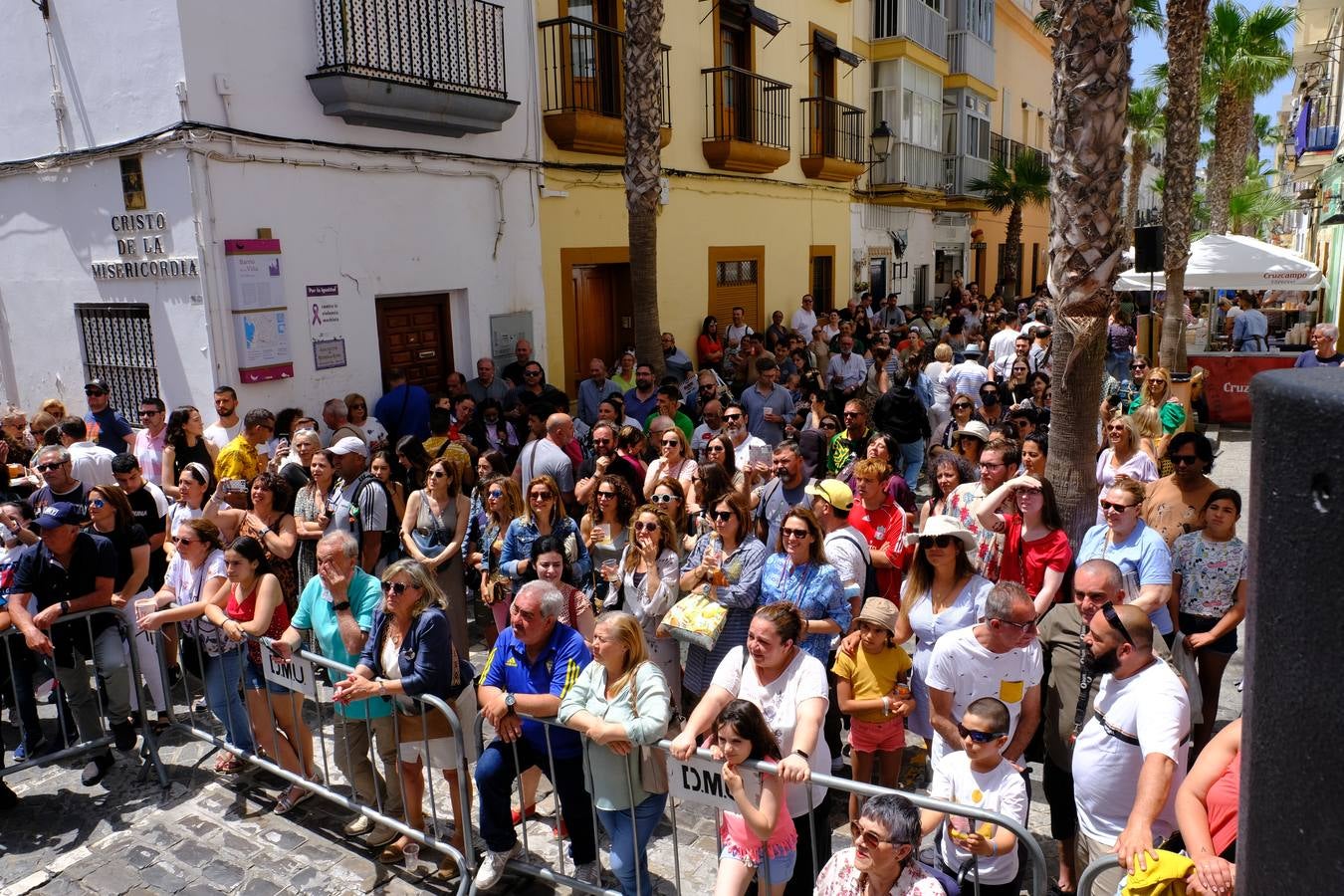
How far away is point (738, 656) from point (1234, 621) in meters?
2.67

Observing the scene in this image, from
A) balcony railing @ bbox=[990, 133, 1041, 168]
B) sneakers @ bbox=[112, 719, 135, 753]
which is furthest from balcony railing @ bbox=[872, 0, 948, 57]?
sneakers @ bbox=[112, 719, 135, 753]

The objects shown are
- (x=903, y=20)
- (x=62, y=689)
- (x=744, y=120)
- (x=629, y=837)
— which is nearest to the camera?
(x=629, y=837)

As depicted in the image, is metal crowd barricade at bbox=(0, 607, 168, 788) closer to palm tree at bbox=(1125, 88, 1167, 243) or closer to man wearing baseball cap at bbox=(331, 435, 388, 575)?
man wearing baseball cap at bbox=(331, 435, 388, 575)

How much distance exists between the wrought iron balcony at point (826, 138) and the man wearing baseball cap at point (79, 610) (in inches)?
594

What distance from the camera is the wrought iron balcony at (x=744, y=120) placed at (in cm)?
1527

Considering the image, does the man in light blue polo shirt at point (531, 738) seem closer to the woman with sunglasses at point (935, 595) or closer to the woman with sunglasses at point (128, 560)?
the woman with sunglasses at point (935, 595)

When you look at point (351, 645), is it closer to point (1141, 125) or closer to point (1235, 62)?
point (1235, 62)

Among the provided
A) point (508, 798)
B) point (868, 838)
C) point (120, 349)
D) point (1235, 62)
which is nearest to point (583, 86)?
point (120, 349)

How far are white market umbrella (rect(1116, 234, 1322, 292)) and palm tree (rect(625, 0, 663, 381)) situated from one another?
8161mm

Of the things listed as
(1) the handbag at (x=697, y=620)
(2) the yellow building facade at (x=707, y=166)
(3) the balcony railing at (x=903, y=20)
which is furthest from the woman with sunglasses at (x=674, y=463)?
(3) the balcony railing at (x=903, y=20)

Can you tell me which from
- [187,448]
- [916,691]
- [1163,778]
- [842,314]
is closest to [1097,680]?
[1163,778]

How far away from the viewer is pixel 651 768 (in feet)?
13.6

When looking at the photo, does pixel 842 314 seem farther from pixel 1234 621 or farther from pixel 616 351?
pixel 1234 621

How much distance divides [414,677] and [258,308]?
18.7 feet
